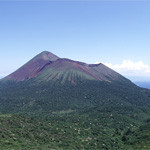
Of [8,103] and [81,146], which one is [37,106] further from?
[81,146]

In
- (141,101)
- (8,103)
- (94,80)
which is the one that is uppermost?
(94,80)

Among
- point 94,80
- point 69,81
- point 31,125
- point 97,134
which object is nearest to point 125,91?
point 94,80

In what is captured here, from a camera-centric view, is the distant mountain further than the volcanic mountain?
No

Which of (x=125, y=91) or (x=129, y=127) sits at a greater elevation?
(x=125, y=91)

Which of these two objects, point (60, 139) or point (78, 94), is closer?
point (60, 139)

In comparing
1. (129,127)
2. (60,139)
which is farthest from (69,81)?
(60,139)

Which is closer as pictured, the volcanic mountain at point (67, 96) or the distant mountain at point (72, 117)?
the distant mountain at point (72, 117)

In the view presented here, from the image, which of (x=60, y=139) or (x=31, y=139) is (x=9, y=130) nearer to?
(x=31, y=139)

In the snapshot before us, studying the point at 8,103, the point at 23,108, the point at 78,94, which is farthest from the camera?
the point at 78,94

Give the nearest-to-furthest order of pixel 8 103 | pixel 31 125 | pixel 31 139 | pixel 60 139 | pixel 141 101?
pixel 31 139 → pixel 60 139 → pixel 31 125 → pixel 8 103 → pixel 141 101
